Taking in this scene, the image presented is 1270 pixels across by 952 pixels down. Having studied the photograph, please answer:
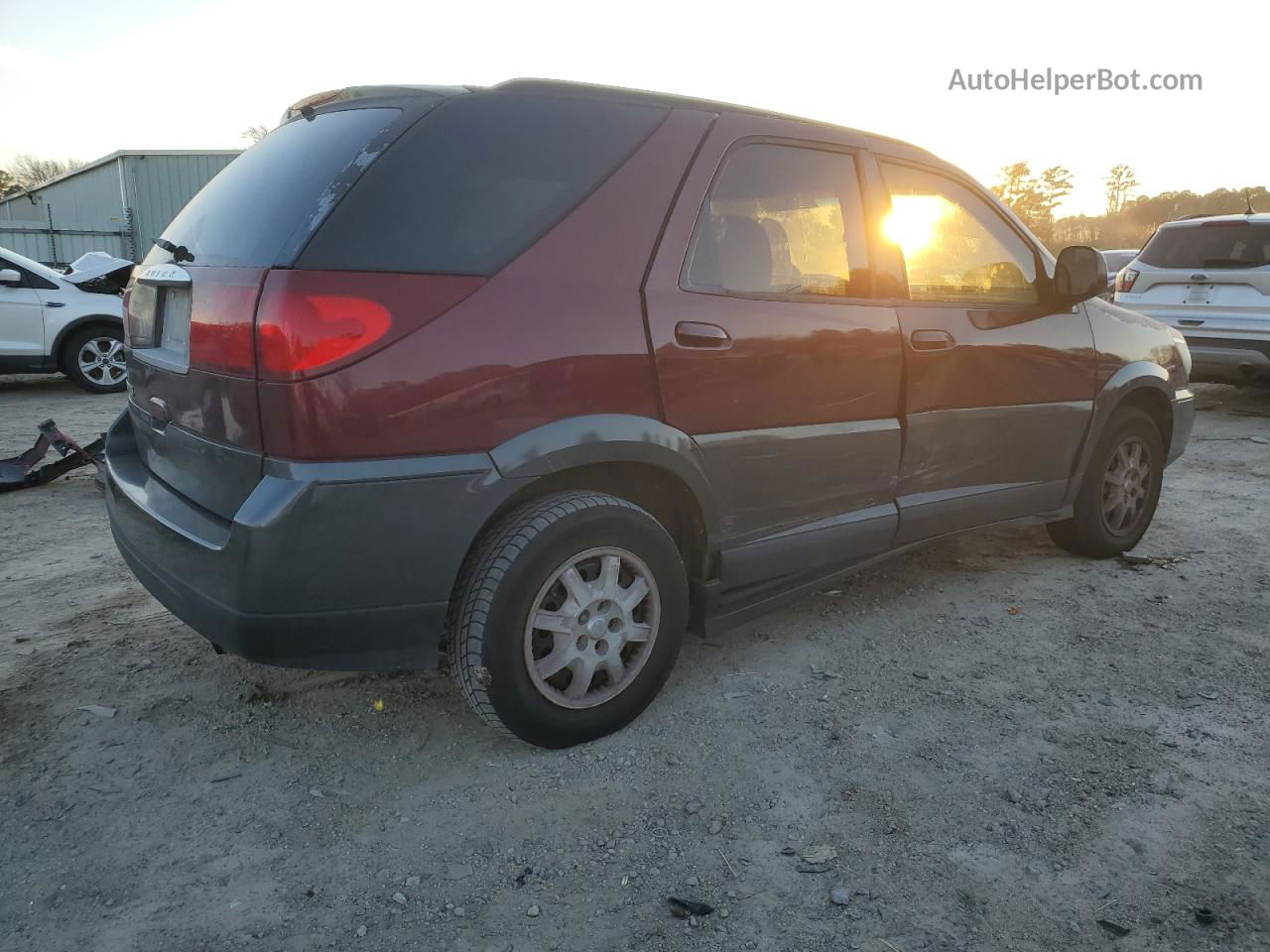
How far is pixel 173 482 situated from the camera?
8.39 feet

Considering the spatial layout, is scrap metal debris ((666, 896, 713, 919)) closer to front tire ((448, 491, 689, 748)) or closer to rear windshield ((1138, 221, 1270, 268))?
front tire ((448, 491, 689, 748))

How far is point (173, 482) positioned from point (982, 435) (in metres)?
2.89

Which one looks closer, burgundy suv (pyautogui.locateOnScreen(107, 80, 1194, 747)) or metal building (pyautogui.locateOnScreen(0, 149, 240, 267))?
burgundy suv (pyautogui.locateOnScreen(107, 80, 1194, 747))

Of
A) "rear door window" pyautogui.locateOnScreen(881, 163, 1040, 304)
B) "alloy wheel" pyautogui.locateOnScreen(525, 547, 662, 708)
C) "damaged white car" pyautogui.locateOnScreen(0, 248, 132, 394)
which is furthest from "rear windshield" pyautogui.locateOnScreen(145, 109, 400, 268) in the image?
"damaged white car" pyautogui.locateOnScreen(0, 248, 132, 394)

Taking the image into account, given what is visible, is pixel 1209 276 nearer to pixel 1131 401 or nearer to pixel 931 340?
pixel 1131 401

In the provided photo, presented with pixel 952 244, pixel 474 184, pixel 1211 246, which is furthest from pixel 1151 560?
pixel 1211 246

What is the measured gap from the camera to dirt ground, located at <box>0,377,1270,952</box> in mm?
2045

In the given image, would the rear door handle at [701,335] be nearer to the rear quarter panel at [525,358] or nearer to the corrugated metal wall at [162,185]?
the rear quarter panel at [525,358]

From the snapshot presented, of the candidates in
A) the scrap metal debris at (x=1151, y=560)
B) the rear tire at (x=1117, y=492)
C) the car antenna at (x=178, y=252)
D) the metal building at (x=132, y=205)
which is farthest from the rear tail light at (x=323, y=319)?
the metal building at (x=132, y=205)

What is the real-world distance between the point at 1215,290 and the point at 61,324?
10.9 m

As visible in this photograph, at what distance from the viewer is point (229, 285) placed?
7.38ft

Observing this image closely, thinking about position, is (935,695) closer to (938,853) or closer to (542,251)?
(938,853)

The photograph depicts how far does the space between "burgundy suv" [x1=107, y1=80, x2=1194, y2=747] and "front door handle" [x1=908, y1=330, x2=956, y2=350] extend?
1 cm

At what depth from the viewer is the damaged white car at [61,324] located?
895 cm
